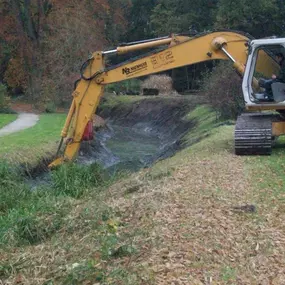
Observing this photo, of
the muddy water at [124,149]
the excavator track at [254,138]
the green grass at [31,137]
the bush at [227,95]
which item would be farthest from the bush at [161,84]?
the excavator track at [254,138]

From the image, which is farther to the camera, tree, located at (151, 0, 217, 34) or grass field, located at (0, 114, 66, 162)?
tree, located at (151, 0, 217, 34)

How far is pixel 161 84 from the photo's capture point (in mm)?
47469

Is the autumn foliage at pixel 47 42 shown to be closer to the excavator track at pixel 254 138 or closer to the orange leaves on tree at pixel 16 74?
the orange leaves on tree at pixel 16 74

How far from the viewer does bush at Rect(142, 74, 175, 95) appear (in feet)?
154

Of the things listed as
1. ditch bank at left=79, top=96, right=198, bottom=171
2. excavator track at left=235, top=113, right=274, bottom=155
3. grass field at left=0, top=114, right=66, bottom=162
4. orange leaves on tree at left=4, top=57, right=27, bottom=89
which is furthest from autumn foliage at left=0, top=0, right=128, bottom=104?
excavator track at left=235, top=113, right=274, bottom=155

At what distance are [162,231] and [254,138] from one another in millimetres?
6303

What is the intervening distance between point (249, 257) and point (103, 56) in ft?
27.9

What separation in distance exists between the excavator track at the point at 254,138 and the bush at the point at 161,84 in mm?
33343

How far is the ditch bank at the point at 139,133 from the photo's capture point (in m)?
21.4

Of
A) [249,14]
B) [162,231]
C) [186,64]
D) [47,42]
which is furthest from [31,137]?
[249,14]

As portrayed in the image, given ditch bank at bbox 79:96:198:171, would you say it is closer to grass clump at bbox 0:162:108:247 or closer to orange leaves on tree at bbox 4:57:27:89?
grass clump at bbox 0:162:108:247

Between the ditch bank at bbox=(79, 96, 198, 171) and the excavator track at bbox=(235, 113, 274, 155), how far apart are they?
553 cm

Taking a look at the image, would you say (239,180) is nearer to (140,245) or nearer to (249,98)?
(249,98)

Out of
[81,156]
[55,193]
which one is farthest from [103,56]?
[81,156]
